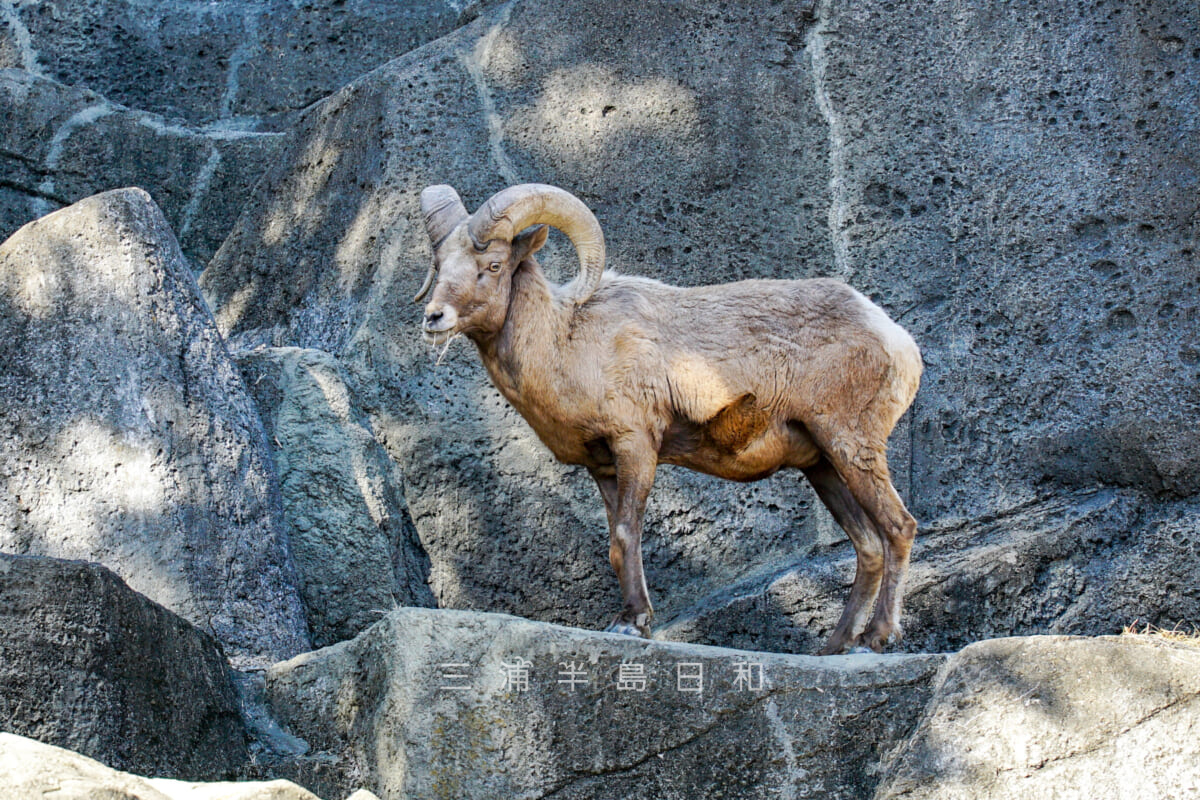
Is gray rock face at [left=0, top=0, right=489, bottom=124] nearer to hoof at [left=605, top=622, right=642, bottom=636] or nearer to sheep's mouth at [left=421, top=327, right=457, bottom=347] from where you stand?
sheep's mouth at [left=421, top=327, right=457, bottom=347]

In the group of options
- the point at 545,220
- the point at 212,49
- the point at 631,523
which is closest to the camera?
the point at 631,523

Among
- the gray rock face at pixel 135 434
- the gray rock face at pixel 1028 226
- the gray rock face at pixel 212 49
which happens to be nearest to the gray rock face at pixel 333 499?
the gray rock face at pixel 135 434

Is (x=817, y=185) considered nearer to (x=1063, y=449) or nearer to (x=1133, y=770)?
(x=1063, y=449)

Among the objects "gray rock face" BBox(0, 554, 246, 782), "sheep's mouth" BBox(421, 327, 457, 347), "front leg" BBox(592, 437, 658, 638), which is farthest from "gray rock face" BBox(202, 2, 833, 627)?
"gray rock face" BBox(0, 554, 246, 782)

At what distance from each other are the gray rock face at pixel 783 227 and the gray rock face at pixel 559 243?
2 cm

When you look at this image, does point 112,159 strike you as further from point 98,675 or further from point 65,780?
point 65,780

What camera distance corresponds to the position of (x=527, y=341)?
634 cm

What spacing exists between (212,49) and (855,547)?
22.1ft

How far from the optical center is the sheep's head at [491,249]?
20.3 ft

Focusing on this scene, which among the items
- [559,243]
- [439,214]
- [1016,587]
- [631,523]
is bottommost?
[1016,587]

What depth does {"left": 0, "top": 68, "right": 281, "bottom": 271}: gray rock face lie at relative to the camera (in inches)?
395

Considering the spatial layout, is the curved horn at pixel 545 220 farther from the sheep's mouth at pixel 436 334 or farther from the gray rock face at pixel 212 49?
the gray rock face at pixel 212 49

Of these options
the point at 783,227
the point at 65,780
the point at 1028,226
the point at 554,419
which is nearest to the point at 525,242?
the point at 554,419

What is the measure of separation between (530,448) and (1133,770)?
3.94m
